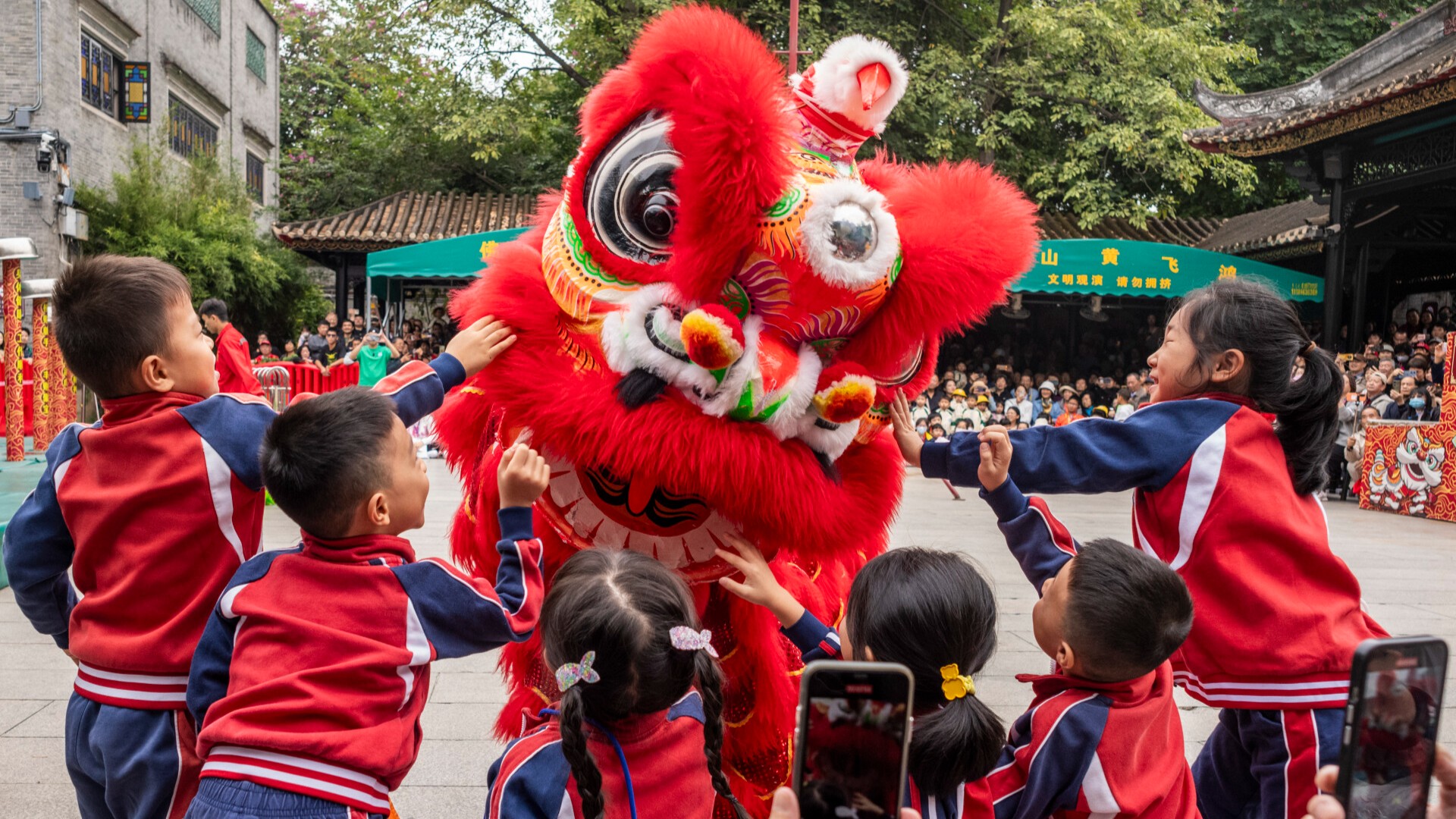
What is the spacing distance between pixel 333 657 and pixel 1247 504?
57.8 inches

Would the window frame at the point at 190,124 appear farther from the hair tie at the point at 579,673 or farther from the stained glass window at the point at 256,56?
the hair tie at the point at 579,673

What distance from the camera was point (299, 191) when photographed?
1956cm

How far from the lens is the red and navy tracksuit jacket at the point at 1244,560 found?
1745mm

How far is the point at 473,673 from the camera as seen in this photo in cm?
380

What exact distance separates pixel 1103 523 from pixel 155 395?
7.44 m

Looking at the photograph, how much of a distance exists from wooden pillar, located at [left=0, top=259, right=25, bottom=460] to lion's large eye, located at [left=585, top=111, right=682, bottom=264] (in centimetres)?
735

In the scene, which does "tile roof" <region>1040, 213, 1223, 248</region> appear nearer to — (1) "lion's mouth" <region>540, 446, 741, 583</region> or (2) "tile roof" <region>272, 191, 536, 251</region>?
(2) "tile roof" <region>272, 191, 536, 251</region>

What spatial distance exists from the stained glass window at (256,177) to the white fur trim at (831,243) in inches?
838

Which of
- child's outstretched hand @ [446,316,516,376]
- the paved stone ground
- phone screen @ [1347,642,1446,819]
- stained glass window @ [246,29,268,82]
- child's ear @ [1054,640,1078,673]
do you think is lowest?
the paved stone ground

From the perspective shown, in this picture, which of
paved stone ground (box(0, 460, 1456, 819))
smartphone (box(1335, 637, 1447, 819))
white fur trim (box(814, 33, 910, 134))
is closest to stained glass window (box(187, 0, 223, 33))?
paved stone ground (box(0, 460, 1456, 819))

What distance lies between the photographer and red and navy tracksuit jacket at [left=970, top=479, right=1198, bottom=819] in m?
1.52

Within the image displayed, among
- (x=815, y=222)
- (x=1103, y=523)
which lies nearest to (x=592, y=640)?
(x=815, y=222)

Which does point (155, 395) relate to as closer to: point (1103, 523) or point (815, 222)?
point (815, 222)

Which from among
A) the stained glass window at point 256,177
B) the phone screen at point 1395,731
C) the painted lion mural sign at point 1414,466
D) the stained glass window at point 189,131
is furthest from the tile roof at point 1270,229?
the stained glass window at point 256,177
